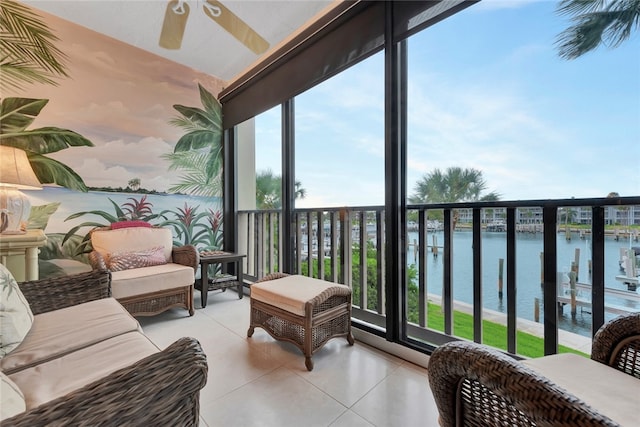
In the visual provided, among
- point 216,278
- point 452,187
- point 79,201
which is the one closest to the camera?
point 452,187

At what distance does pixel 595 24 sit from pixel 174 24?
3.23 meters

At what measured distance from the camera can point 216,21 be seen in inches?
98.3

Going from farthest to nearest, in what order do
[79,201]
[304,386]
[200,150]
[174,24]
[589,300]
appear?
1. [200,150]
2. [79,201]
3. [174,24]
4. [304,386]
5. [589,300]

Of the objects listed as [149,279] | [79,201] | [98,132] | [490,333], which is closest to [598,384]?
[490,333]

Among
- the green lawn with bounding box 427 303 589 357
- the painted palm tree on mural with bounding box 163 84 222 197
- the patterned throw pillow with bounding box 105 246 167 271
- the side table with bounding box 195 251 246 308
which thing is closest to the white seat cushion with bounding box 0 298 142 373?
the patterned throw pillow with bounding box 105 246 167 271

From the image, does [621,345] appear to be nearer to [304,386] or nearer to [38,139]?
[304,386]

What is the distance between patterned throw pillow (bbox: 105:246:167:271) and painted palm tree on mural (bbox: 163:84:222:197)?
34.8 inches

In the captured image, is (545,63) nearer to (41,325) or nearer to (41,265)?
(41,325)

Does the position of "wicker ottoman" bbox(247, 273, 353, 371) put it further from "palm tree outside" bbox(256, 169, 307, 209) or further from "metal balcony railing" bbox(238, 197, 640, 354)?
"palm tree outside" bbox(256, 169, 307, 209)

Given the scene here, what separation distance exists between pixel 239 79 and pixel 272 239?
6.90 feet

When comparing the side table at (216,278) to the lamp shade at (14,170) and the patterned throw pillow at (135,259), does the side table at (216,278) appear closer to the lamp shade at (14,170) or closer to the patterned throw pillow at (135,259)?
the patterned throw pillow at (135,259)

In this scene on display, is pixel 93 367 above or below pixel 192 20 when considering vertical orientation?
below

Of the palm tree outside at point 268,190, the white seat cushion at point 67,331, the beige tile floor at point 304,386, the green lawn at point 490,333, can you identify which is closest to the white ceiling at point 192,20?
the palm tree outside at point 268,190

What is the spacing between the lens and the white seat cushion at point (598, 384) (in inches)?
27.1
